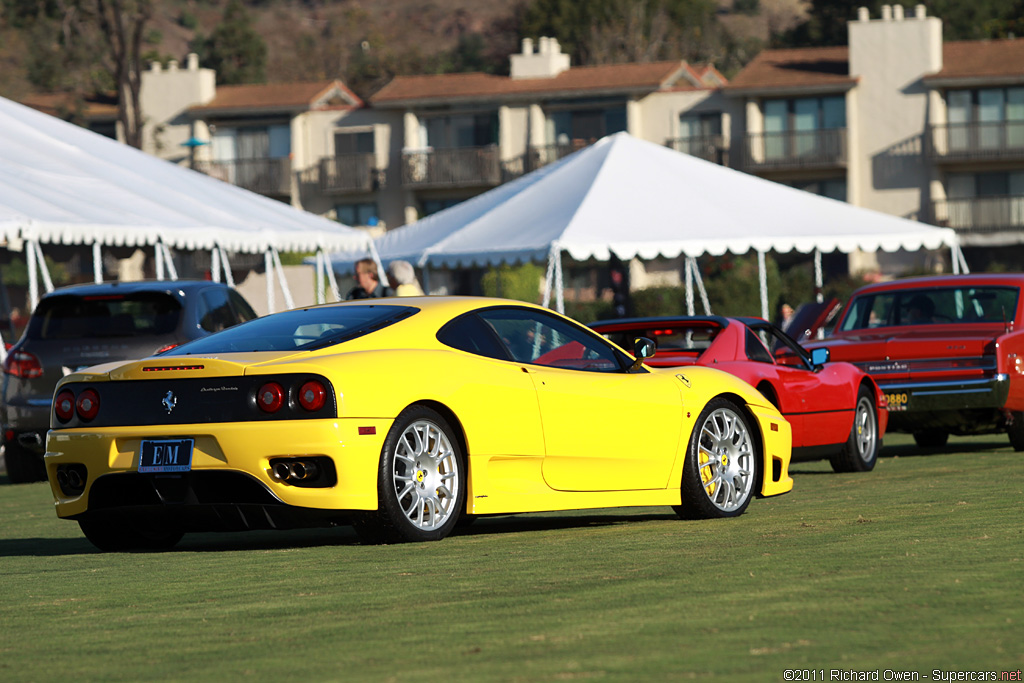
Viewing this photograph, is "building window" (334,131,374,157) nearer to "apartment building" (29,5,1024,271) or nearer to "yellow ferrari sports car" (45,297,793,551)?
"apartment building" (29,5,1024,271)

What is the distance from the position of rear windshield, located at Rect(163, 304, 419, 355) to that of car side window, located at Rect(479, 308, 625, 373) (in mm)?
520

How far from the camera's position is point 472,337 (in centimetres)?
855

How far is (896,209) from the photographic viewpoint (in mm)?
62812

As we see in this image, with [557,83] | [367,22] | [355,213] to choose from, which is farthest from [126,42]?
[367,22]

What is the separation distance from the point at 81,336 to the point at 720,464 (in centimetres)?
739

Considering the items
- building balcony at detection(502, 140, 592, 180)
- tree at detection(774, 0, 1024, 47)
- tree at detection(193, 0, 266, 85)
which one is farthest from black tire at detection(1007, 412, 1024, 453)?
tree at detection(193, 0, 266, 85)

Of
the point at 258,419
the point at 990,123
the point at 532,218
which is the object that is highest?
the point at 990,123

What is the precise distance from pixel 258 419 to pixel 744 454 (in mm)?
3122

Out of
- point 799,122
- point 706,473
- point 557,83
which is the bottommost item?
point 706,473

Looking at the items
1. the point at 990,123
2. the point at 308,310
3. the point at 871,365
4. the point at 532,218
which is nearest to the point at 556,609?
the point at 308,310

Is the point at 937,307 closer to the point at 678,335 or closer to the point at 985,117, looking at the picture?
the point at 678,335

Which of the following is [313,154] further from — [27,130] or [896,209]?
[27,130]

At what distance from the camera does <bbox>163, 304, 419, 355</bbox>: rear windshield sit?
827 centimetres

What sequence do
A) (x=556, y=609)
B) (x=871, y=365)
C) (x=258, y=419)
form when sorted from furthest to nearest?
(x=871, y=365), (x=258, y=419), (x=556, y=609)
